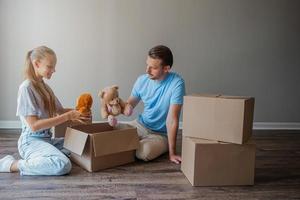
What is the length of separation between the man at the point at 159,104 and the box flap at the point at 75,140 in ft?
1.41

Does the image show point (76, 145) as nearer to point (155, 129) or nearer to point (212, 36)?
point (155, 129)

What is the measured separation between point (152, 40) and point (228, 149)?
1.67 meters

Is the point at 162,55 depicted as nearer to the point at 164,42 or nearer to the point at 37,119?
the point at 37,119

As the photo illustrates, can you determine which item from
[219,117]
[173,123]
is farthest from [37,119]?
[219,117]

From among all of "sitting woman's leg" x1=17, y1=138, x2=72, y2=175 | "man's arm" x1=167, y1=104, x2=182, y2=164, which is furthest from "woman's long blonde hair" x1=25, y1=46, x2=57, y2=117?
"man's arm" x1=167, y1=104, x2=182, y2=164

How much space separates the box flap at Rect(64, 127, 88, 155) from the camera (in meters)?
1.94

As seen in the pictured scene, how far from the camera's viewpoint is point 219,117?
5.87ft

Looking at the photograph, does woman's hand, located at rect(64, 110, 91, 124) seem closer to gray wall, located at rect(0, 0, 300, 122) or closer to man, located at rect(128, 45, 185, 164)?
man, located at rect(128, 45, 185, 164)

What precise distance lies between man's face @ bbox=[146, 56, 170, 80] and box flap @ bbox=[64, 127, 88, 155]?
609mm

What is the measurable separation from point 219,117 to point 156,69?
2.04 ft

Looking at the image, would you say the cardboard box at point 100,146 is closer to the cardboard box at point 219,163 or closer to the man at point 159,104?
the man at point 159,104

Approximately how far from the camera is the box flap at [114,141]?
195 cm

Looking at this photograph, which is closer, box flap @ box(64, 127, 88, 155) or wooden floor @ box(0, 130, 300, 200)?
wooden floor @ box(0, 130, 300, 200)

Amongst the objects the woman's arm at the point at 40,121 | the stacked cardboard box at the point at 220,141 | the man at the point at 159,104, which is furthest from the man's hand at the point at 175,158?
the woman's arm at the point at 40,121
